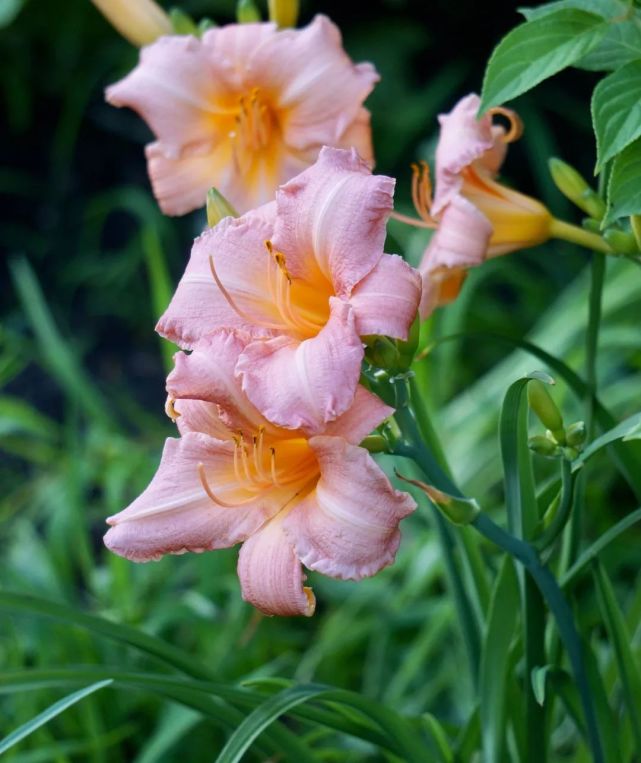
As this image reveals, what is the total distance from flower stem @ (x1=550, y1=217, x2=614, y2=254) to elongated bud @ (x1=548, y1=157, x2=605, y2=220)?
2 cm

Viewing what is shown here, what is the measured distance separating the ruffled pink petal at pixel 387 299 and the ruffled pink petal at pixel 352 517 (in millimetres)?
67

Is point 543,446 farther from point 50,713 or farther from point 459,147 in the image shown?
point 50,713

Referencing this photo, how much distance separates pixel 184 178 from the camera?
879mm

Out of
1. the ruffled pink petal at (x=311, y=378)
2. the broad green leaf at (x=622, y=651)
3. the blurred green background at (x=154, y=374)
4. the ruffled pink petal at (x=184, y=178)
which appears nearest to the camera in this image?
the ruffled pink petal at (x=311, y=378)

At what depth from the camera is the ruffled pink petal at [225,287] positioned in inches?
24.3

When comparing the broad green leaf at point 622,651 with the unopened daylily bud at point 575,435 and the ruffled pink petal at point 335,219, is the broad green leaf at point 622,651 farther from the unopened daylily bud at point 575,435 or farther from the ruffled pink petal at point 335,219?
the ruffled pink petal at point 335,219

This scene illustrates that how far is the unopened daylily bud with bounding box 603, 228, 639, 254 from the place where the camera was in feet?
2.29

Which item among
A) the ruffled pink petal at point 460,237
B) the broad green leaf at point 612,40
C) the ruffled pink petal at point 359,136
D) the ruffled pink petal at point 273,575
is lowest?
the ruffled pink petal at point 273,575

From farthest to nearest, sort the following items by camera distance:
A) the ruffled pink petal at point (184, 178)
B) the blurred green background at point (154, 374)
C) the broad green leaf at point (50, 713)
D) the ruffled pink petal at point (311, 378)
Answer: the blurred green background at point (154, 374), the ruffled pink petal at point (184, 178), the broad green leaf at point (50, 713), the ruffled pink petal at point (311, 378)

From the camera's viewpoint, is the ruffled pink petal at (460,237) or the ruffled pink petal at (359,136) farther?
the ruffled pink petal at (359,136)

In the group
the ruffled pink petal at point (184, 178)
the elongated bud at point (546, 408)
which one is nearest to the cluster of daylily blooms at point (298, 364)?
the elongated bud at point (546, 408)

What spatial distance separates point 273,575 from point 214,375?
4.7 inches

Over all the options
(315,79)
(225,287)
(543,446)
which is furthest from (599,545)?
(315,79)

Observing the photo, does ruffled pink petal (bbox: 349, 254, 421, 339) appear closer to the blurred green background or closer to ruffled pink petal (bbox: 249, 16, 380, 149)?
ruffled pink petal (bbox: 249, 16, 380, 149)
